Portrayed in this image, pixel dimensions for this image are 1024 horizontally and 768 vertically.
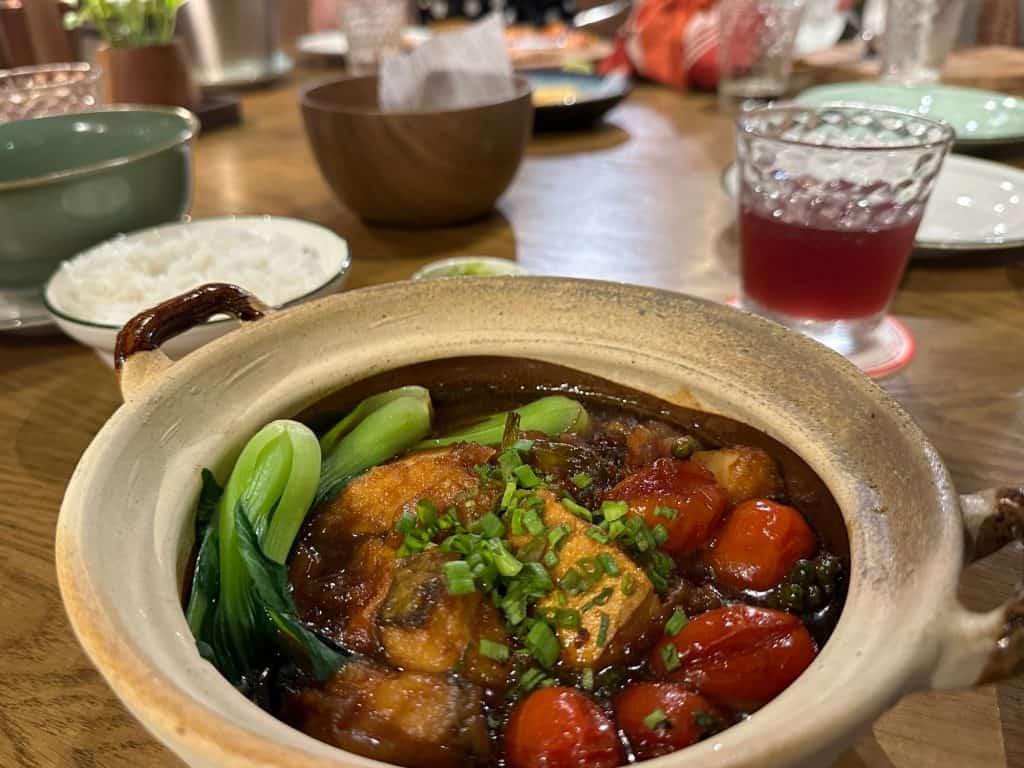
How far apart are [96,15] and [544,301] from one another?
2605 millimetres

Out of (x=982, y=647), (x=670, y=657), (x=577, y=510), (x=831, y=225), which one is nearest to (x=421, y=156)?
(x=831, y=225)

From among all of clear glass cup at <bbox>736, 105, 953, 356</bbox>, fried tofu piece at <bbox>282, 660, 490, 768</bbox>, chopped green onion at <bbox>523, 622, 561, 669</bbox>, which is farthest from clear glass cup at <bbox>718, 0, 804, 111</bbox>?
fried tofu piece at <bbox>282, 660, 490, 768</bbox>

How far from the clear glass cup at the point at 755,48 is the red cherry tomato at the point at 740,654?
2.97 m

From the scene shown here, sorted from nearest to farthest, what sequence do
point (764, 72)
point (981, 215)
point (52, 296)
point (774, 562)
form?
point (774, 562) → point (52, 296) → point (981, 215) → point (764, 72)

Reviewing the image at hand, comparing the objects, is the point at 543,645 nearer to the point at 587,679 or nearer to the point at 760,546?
the point at 587,679

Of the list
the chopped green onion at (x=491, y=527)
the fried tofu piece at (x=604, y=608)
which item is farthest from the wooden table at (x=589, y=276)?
the chopped green onion at (x=491, y=527)

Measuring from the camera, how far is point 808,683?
643 mm

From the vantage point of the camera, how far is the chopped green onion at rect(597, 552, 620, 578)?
90 cm

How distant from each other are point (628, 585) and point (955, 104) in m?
2.70

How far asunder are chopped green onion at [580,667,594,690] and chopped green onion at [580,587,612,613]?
0.06 metres

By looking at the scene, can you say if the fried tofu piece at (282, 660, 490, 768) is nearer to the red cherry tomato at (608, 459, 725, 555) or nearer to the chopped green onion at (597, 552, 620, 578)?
the chopped green onion at (597, 552, 620, 578)

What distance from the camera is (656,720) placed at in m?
0.77

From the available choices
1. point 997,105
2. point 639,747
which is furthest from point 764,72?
point 639,747

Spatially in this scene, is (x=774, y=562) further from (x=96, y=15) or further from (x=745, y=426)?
(x=96, y=15)
